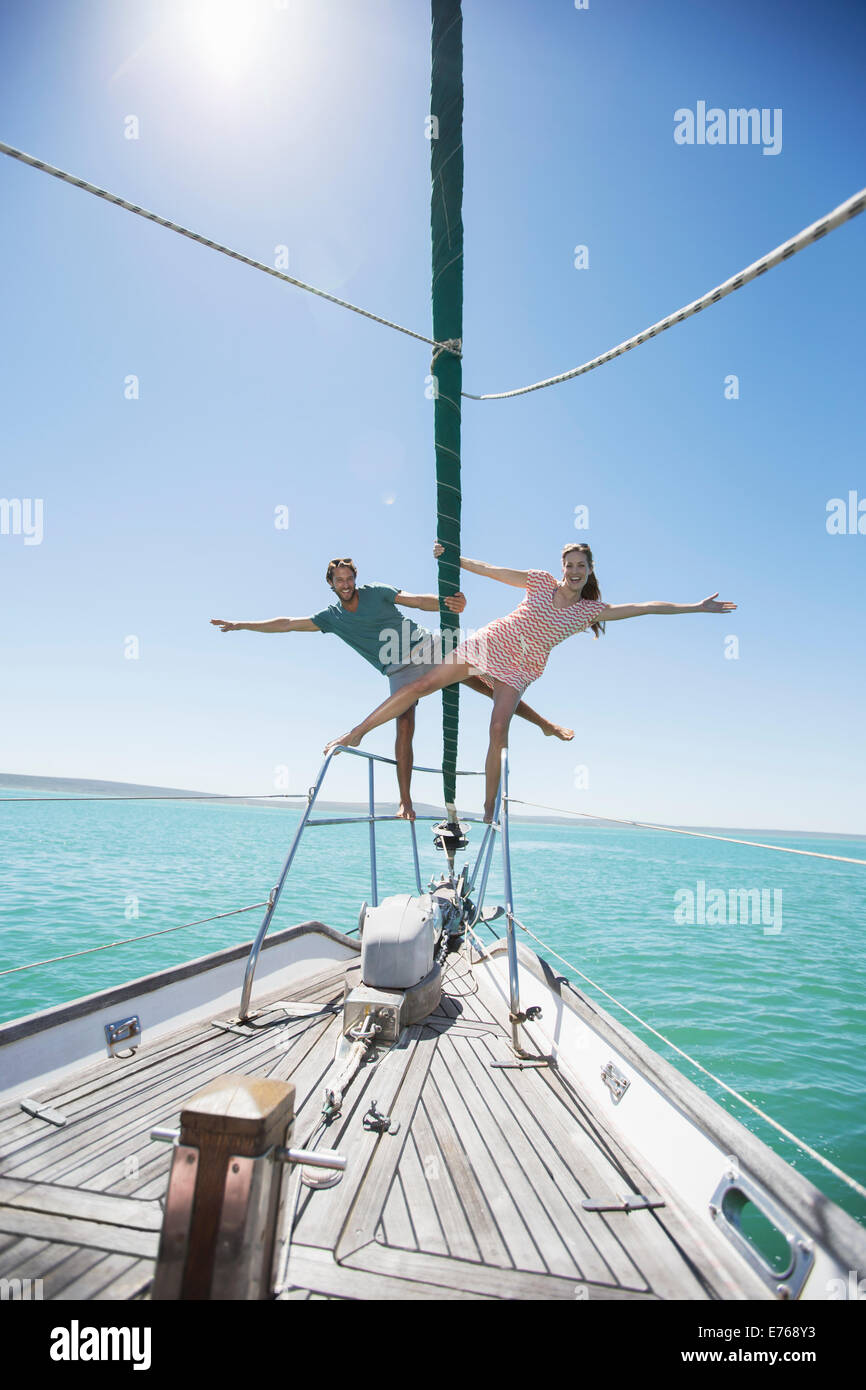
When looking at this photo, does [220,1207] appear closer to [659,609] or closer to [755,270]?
[755,270]

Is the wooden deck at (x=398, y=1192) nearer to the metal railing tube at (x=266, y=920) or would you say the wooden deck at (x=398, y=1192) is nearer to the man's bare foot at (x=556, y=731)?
the metal railing tube at (x=266, y=920)

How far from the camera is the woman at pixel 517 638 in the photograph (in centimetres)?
475

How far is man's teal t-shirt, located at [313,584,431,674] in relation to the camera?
5.26 metres

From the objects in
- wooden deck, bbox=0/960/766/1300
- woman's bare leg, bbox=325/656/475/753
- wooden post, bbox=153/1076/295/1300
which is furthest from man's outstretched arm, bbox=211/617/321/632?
wooden post, bbox=153/1076/295/1300

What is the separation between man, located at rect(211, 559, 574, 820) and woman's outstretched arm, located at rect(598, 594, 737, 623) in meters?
1.22

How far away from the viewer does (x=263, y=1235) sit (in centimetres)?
118

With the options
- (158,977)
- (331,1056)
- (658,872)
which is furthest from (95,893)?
(658,872)

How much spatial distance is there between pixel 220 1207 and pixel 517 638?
13.9 feet

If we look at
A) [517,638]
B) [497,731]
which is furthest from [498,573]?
[497,731]

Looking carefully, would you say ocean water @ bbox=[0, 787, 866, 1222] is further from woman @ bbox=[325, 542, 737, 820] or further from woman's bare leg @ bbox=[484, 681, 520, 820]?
woman @ bbox=[325, 542, 737, 820]

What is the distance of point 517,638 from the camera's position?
4953 mm

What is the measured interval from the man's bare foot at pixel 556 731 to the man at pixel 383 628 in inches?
0.5

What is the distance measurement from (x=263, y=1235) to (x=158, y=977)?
10.9 ft
